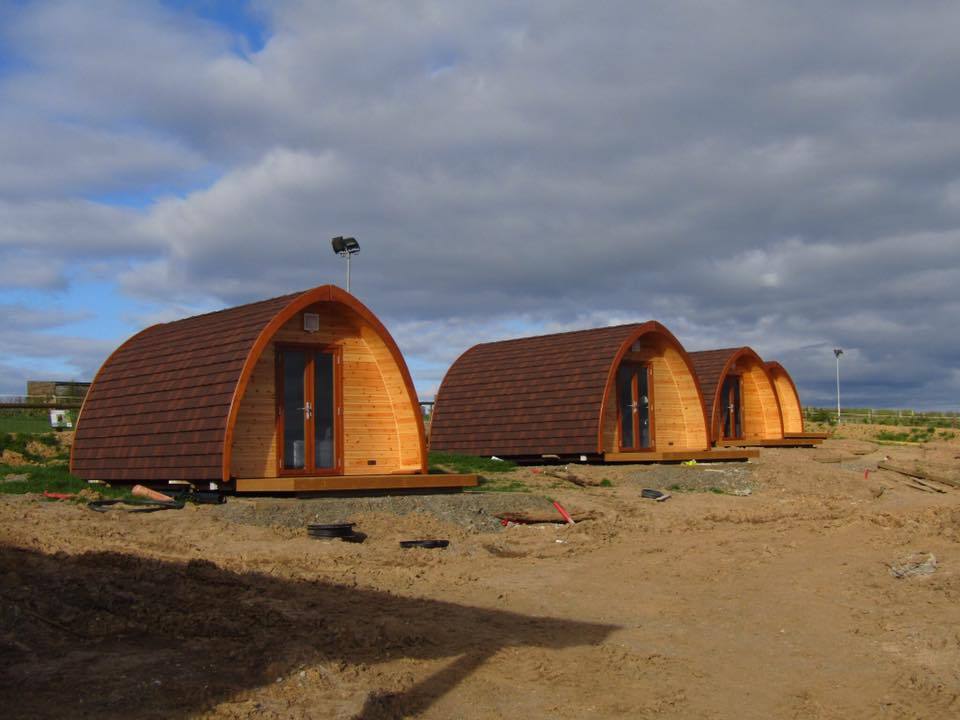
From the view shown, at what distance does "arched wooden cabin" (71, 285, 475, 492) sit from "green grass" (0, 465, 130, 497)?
1.35 feet

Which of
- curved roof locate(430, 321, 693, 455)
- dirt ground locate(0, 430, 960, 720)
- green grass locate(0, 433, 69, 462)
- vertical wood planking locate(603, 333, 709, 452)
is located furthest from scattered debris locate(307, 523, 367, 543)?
vertical wood planking locate(603, 333, 709, 452)

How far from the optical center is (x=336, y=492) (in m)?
14.5

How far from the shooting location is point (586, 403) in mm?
21750

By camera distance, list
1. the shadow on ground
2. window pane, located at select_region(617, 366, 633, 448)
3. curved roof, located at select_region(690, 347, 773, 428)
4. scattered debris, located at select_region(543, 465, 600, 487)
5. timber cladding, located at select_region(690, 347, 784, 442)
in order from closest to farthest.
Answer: the shadow on ground < scattered debris, located at select_region(543, 465, 600, 487) < window pane, located at select_region(617, 366, 633, 448) < curved roof, located at select_region(690, 347, 773, 428) < timber cladding, located at select_region(690, 347, 784, 442)

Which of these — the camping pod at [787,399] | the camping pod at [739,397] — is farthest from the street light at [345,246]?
the camping pod at [787,399]

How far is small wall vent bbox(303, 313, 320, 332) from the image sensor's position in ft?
50.6

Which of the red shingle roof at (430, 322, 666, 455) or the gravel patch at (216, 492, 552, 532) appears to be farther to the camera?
the red shingle roof at (430, 322, 666, 455)

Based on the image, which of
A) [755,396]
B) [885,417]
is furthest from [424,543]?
[885,417]

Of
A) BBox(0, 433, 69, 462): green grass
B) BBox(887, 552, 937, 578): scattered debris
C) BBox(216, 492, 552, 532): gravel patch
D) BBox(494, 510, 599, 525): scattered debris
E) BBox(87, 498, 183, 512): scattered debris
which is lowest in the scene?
BBox(887, 552, 937, 578): scattered debris

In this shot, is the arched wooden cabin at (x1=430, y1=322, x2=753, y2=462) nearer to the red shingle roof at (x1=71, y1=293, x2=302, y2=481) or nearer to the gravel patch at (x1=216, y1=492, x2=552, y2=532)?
the gravel patch at (x1=216, y1=492, x2=552, y2=532)

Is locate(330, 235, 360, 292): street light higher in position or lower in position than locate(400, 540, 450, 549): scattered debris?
higher

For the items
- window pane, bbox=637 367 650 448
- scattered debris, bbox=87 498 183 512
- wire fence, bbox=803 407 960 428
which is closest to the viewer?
scattered debris, bbox=87 498 183 512

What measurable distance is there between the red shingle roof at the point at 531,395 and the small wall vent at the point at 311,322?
26.1 feet

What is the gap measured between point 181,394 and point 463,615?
27.2 ft
